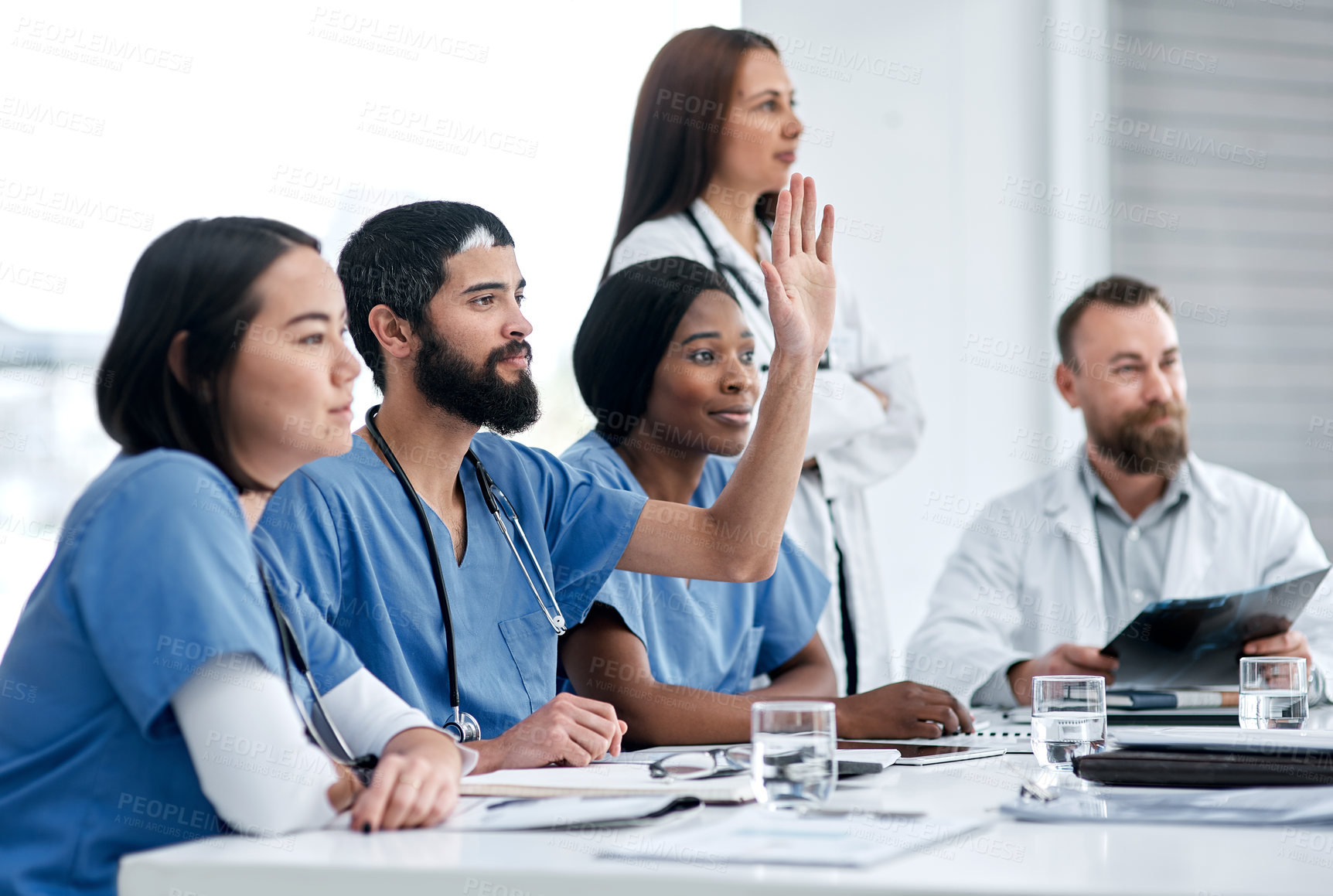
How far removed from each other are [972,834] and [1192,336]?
3.97m

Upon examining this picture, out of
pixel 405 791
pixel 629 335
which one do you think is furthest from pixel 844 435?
pixel 405 791

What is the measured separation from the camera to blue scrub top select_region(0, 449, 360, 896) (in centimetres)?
98

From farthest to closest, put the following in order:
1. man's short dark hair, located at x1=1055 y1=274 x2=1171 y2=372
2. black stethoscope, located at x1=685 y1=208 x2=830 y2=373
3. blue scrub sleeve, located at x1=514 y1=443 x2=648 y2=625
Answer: man's short dark hair, located at x1=1055 y1=274 x2=1171 y2=372
black stethoscope, located at x1=685 y1=208 x2=830 y2=373
blue scrub sleeve, located at x1=514 y1=443 x2=648 y2=625

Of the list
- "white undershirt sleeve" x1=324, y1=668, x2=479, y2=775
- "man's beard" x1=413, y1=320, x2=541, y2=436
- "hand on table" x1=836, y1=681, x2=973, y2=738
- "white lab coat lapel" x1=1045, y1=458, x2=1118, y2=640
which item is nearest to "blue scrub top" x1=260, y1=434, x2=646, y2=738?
"man's beard" x1=413, y1=320, x2=541, y2=436

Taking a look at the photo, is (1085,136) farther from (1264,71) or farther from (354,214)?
(354,214)

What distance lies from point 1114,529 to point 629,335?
142 cm

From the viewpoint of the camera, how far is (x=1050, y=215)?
439 centimetres

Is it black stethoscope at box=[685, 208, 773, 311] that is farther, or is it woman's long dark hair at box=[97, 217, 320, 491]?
black stethoscope at box=[685, 208, 773, 311]

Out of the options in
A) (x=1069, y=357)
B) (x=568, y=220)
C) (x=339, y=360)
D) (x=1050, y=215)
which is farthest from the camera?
(x=1050, y=215)

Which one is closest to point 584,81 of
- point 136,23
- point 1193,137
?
point 136,23

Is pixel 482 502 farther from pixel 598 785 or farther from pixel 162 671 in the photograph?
pixel 162 671

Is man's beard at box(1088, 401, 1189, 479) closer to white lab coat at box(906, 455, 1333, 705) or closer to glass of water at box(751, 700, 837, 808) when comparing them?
white lab coat at box(906, 455, 1333, 705)

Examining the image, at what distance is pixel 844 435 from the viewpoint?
2896 mm

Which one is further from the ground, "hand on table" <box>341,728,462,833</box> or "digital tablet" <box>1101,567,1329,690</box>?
"digital tablet" <box>1101,567,1329,690</box>
